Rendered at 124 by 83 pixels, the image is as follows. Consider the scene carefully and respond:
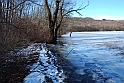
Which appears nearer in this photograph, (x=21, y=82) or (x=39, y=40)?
(x=21, y=82)

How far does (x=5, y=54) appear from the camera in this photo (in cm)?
1014

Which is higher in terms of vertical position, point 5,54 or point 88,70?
point 5,54

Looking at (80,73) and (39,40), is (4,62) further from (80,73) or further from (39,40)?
(39,40)

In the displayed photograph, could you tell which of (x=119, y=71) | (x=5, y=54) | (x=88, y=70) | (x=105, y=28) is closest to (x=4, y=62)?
(x=5, y=54)

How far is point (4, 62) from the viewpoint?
9.70 metres

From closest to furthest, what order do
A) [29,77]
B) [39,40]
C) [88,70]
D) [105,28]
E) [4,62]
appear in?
[29,77] < [4,62] < [88,70] < [39,40] < [105,28]

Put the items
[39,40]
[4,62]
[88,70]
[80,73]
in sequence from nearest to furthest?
[4,62], [80,73], [88,70], [39,40]

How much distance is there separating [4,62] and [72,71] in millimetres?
3416

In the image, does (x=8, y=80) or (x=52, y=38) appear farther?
(x=52, y=38)

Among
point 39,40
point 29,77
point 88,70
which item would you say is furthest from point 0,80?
point 39,40

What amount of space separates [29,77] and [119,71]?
4827 millimetres

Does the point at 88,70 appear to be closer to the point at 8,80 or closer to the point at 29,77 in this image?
the point at 29,77

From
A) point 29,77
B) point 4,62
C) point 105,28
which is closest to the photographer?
point 29,77

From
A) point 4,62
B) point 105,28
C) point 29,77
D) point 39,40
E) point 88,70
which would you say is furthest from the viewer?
point 105,28
